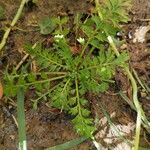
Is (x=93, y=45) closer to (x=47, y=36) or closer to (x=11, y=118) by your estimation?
(x=47, y=36)

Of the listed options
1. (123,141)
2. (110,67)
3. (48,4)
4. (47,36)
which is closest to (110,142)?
(123,141)

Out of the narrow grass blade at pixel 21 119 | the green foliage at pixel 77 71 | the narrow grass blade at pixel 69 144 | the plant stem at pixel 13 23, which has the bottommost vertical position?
the narrow grass blade at pixel 69 144

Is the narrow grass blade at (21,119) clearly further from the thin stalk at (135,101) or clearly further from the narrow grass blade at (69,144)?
the thin stalk at (135,101)

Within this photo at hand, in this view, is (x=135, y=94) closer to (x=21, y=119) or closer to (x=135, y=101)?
(x=135, y=101)


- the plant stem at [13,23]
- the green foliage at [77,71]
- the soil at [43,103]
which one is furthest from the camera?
the plant stem at [13,23]

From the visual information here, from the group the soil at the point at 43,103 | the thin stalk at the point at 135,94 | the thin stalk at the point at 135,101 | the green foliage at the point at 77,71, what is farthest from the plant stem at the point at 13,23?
the thin stalk at the point at 135,101

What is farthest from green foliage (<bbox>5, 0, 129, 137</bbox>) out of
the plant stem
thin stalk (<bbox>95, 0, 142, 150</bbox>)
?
the plant stem
